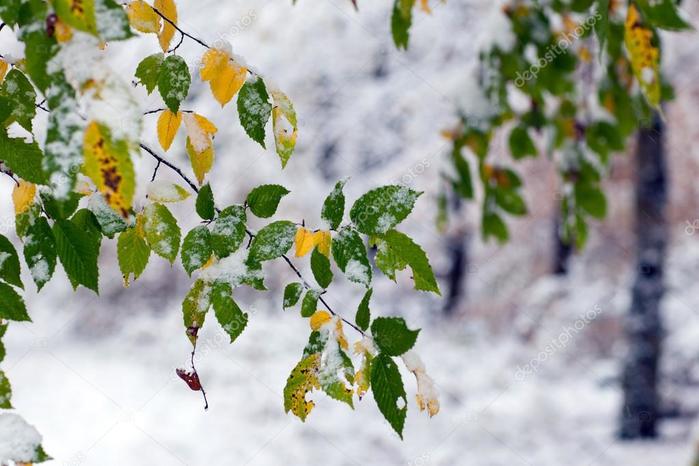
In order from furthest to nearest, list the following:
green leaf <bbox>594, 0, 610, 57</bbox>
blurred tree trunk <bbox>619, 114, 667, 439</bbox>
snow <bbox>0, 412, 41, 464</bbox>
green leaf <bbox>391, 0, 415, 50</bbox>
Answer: blurred tree trunk <bbox>619, 114, 667, 439</bbox> < green leaf <bbox>391, 0, 415, 50</bbox> < green leaf <bbox>594, 0, 610, 57</bbox> < snow <bbox>0, 412, 41, 464</bbox>

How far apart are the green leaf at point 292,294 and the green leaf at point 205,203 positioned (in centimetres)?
12

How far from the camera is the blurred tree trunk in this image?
4.39 m

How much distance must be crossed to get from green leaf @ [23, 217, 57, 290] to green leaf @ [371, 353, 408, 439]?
0.37 metres

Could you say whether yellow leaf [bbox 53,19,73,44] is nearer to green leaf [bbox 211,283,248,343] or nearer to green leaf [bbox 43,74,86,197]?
green leaf [bbox 43,74,86,197]

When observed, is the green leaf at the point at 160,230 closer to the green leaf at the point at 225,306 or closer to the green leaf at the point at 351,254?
the green leaf at the point at 225,306

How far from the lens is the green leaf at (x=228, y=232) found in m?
0.83

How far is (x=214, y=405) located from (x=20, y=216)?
540 cm

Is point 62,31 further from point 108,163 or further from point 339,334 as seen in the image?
point 339,334

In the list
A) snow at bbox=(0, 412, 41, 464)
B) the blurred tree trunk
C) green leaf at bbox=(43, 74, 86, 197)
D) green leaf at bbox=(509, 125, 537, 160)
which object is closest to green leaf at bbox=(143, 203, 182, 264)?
snow at bbox=(0, 412, 41, 464)

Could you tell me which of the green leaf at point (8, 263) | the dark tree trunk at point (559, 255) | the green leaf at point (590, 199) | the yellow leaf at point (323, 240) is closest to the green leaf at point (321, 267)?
the yellow leaf at point (323, 240)

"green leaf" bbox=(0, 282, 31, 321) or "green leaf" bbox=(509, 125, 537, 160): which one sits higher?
"green leaf" bbox=(509, 125, 537, 160)

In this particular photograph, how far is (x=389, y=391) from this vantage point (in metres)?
0.81

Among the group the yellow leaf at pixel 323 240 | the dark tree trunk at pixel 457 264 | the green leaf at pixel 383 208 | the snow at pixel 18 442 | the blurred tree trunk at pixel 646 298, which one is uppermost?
the dark tree trunk at pixel 457 264

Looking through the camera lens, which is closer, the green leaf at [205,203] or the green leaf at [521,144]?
the green leaf at [205,203]
